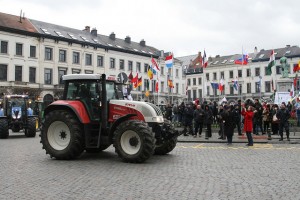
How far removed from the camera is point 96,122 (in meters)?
11.5

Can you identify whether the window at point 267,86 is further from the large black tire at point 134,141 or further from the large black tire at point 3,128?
the large black tire at point 134,141

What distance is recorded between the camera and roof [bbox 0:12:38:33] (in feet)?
159

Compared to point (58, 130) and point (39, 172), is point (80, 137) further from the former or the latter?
point (39, 172)

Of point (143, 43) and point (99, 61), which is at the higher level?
point (143, 43)

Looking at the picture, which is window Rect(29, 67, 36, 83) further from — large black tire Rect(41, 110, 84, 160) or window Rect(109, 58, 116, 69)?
large black tire Rect(41, 110, 84, 160)

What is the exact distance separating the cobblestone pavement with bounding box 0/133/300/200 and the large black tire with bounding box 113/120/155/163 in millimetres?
302

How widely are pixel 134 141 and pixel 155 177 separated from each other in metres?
2.35

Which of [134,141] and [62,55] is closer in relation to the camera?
[134,141]

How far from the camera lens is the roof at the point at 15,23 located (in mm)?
48506

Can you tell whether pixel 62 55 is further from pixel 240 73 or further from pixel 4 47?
pixel 240 73

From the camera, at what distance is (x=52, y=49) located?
5300cm

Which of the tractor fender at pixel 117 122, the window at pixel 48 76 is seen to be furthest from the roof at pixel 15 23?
the tractor fender at pixel 117 122

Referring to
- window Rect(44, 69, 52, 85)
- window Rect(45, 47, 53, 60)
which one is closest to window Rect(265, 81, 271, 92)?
window Rect(44, 69, 52, 85)

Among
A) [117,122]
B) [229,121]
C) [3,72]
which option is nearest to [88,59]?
[3,72]
